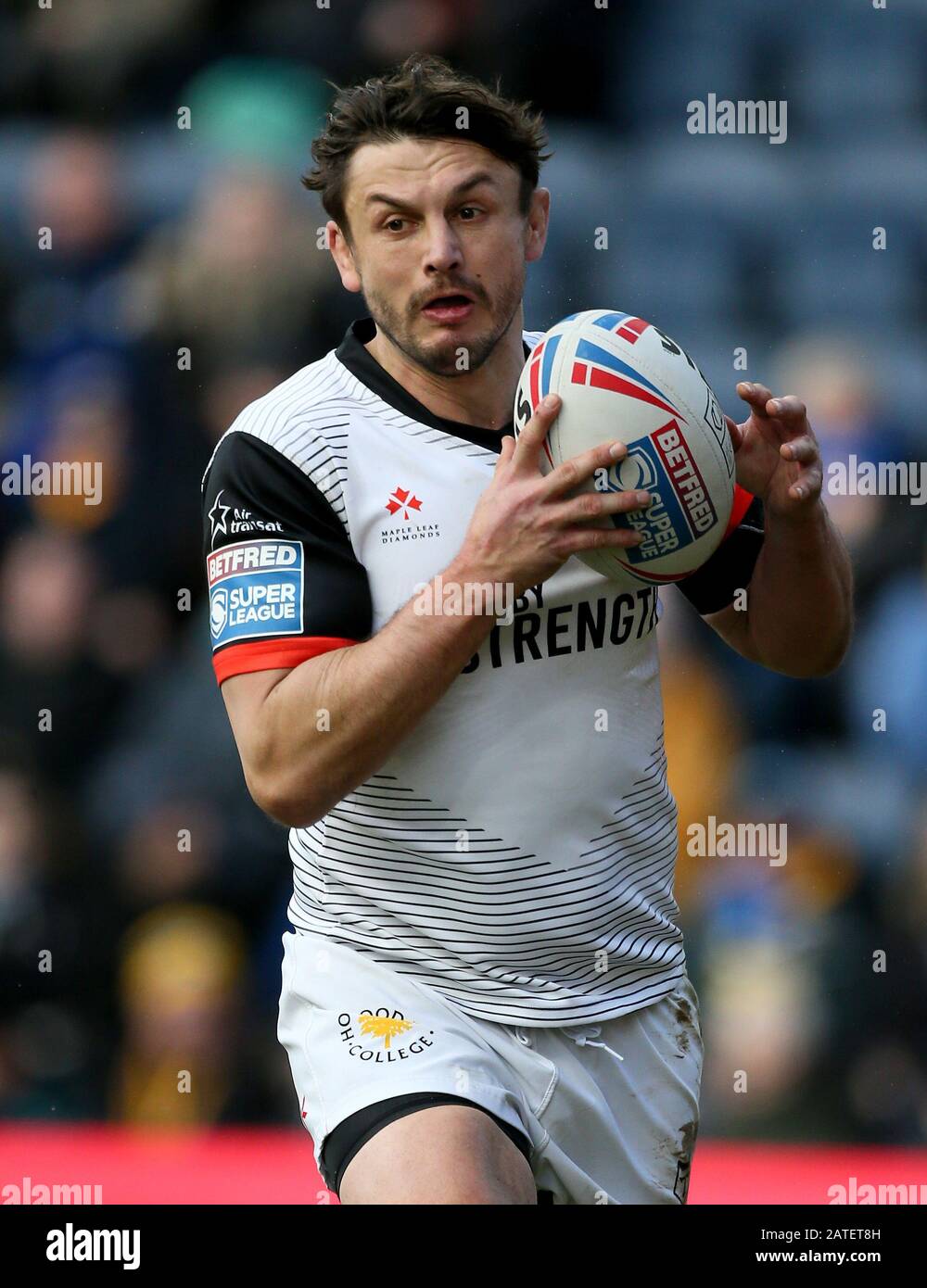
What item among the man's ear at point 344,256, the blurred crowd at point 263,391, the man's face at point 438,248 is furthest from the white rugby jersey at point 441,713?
the blurred crowd at point 263,391

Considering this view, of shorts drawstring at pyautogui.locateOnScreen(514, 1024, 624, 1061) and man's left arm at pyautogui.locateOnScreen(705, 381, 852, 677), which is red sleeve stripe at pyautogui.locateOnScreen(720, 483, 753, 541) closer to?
man's left arm at pyautogui.locateOnScreen(705, 381, 852, 677)

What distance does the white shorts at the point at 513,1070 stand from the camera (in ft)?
8.55

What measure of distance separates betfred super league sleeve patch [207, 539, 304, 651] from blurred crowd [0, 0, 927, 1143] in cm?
241

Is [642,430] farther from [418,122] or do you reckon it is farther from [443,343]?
[418,122]

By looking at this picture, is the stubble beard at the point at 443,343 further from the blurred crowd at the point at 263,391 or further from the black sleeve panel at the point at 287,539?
the blurred crowd at the point at 263,391

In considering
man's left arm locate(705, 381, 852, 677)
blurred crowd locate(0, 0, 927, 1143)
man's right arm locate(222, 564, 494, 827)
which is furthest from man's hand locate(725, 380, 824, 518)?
blurred crowd locate(0, 0, 927, 1143)

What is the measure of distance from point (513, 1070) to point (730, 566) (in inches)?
39.6

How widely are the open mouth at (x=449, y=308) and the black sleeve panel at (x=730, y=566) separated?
654 millimetres

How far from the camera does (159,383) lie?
17.4 feet

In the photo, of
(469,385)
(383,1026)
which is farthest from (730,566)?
(383,1026)

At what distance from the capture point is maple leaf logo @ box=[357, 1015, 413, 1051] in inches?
104

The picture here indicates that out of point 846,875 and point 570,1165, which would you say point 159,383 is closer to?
point 846,875

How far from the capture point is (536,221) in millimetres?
3066
